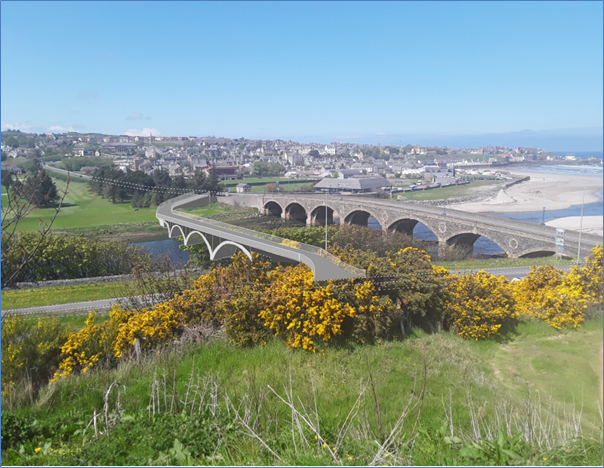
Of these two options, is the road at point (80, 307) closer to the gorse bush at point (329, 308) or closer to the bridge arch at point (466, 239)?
the gorse bush at point (329, 308)

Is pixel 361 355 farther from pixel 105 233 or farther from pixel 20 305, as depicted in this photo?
pixel 105 233

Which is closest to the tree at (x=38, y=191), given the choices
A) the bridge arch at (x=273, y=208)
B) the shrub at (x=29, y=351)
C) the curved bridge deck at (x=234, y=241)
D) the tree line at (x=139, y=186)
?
the shrub at (x=29, y=351)

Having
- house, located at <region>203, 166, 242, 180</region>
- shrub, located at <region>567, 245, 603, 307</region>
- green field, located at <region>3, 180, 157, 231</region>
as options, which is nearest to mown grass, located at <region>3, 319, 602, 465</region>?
shrub, located at <region>567, 245, 603, 307</region>

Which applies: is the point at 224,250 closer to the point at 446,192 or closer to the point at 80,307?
the point at 80,307

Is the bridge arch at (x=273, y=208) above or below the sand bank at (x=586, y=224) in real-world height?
above

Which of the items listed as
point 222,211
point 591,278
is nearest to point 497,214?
point 591,278

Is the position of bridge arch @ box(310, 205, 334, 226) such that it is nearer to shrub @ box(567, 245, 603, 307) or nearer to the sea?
the sea

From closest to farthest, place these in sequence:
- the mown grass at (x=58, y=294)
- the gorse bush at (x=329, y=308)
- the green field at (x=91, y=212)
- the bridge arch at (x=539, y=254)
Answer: the gorse bush at (x=329, y=308), the mown grass at (x=58, y=294), the bridge arch at (x=539, y=254), the green field at (x=91, y=212)
